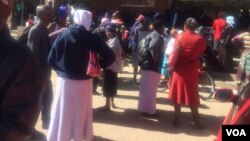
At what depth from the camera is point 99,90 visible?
10.2 meters

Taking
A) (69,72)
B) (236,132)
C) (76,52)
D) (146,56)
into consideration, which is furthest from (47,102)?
(236,132)

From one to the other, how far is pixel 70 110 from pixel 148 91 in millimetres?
2676

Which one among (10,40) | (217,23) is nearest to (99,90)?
(217,23)

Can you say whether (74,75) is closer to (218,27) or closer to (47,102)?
(47,102)

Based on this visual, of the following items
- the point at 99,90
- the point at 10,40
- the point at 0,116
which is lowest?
the point at 99,90

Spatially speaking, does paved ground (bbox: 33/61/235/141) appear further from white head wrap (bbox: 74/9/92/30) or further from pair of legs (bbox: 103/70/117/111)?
white head wrap (bbox: 74/9/92/30)

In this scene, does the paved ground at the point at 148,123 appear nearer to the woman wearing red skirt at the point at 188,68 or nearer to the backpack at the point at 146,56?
the woman wearing red skirt at the point at 188,68

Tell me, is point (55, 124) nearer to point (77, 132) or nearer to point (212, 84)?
point (77, 132)

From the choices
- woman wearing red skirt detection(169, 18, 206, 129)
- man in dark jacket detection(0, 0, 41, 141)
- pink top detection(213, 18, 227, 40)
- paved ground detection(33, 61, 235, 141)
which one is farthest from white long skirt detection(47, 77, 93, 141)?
pink top detection(213, 18, 227, 40)

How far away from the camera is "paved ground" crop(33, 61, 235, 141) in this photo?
23.2 ft

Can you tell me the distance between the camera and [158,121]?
805 cm

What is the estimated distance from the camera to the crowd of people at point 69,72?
77.5 inches

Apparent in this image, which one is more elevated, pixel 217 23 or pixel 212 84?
pixel 217 23

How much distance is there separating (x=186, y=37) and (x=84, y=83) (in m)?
2.17
